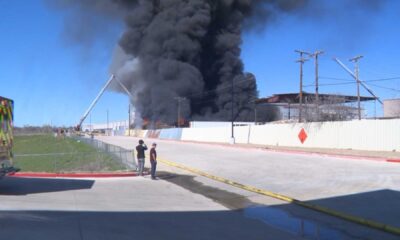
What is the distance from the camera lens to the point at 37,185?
1633 cm

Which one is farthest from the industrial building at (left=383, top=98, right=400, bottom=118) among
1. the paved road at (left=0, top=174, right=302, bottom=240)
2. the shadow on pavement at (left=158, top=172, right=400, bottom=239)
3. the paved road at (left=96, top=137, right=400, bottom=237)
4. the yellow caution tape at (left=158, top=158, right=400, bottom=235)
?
the paved road at (left=0, top=174, right=302, bottom=240)

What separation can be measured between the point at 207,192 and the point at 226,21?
76.1 metres

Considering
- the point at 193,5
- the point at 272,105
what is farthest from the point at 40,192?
the point at 272,105

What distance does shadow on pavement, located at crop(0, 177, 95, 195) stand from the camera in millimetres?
14625

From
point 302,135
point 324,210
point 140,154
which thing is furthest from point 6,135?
point 302,135

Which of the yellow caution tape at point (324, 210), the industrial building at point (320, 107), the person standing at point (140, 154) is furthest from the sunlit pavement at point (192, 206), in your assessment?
the industrial building at point (320, 107)

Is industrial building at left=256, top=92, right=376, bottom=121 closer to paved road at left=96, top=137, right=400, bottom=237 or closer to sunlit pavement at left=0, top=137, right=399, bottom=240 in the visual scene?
paved road at left=96, top=137, right=400, bottom=237

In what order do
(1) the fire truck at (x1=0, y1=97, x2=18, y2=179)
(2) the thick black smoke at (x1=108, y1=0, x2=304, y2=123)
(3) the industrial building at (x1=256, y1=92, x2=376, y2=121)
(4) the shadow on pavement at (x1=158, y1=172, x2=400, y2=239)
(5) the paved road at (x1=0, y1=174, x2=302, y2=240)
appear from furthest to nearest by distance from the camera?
(2) the thick black smoke at (x1=108, y1=0, x2=304, y2=123) < (3) the industrial building at (x1=256, y1=92, x2=376, y2=121) < (1) the fire truck at (x1=0, y1=97, x2=18, y2=179) < (4) the shadow on pavement at (x1=158, y1=172, x2=400, y2=239) < (5) the paved road at (x1=0, y1=174, x2=302, y2=240)

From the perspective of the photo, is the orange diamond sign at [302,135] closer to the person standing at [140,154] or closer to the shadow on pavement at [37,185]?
the person standing at [140,154]

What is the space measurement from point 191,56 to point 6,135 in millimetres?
74301

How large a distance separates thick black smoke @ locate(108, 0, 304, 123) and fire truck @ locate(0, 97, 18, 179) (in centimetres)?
7121

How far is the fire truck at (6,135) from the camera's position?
539 inches

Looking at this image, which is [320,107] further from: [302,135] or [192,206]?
[192,206]

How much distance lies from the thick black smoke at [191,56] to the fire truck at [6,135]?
71210mm
